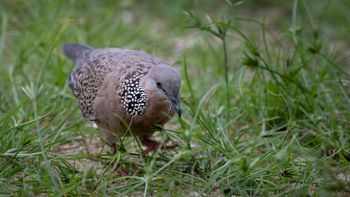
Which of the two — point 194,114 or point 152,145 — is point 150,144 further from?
point 194,114

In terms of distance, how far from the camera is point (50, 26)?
6.48m

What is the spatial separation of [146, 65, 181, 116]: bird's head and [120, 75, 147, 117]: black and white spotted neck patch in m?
0.07

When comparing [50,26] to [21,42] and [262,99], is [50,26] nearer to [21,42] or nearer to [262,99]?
[21,42]

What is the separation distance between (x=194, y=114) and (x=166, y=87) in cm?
50

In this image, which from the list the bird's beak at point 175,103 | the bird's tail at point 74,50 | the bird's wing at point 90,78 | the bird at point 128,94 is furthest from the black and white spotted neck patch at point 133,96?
the bird's tail at point 74,50

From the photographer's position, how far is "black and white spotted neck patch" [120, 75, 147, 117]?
402cm

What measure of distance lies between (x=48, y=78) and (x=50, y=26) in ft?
3.24

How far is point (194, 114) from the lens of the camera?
441cm

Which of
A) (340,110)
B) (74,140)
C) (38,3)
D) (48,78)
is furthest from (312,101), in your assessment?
(38,3)

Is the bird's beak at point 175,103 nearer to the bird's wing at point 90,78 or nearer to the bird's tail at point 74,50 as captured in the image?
the bird's wing at point 90,78

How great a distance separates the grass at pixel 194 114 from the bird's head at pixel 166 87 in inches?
6.0

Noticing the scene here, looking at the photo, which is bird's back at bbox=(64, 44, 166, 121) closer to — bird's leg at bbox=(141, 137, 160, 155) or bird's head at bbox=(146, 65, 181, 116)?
bird's head at bbox=(146, 65, 181, 116)

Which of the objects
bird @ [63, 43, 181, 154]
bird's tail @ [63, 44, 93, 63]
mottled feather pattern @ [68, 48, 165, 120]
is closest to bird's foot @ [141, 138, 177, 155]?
bird @ [63, 43, 181, 154]

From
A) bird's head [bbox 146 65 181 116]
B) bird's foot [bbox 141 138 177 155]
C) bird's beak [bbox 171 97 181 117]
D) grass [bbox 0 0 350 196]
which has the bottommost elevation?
bird's foot [bbox 141 138 177 155]
